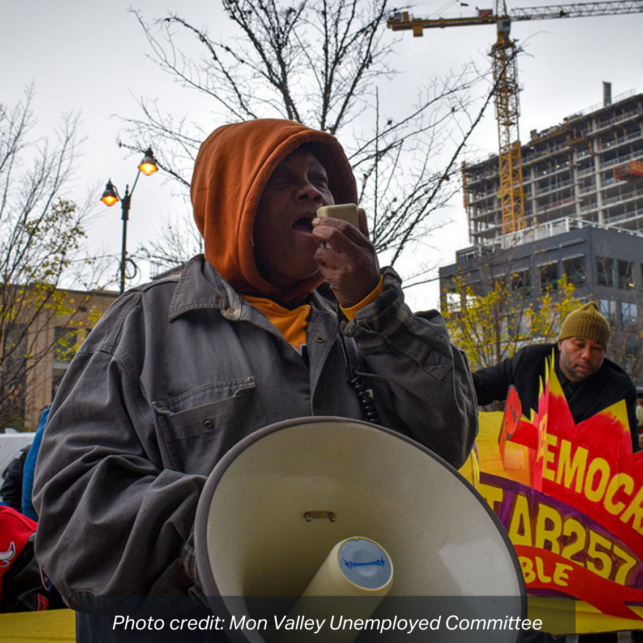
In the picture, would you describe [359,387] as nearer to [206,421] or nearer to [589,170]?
[206,421]

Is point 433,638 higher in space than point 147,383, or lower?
lower

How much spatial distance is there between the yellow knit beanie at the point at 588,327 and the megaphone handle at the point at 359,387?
9.97 feet

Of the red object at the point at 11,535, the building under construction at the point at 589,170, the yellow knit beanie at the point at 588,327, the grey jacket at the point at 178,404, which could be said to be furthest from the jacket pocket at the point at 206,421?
the building under construction at the point at 589,170

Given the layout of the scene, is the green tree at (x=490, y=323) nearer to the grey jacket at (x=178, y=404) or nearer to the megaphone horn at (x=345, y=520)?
the grey jacket at (x=178, y=404)

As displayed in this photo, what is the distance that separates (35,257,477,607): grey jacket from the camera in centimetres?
102

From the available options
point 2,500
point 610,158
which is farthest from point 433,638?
point 610,158

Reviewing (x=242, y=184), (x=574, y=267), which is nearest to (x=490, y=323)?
(x=242, y=184)

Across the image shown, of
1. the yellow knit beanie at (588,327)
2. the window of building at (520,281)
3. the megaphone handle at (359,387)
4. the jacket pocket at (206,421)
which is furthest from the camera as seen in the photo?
the window of building at (520,281)

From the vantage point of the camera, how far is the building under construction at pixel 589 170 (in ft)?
278

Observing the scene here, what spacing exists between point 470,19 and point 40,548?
220 ft

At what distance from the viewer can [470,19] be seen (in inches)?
2335

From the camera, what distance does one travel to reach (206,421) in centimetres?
123

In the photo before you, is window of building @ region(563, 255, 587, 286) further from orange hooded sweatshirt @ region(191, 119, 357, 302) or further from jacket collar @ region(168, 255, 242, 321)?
jacket collar @ region(168, 255, 242, 321)

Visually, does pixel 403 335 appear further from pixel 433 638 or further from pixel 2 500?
pixel 2 500
